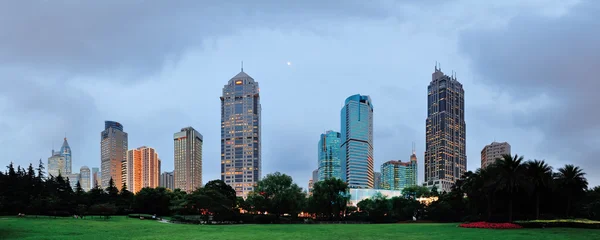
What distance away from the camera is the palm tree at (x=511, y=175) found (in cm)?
5509

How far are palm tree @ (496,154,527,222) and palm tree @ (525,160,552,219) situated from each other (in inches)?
64.9

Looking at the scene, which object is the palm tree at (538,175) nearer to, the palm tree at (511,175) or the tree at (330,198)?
the palm tree at (511,175)

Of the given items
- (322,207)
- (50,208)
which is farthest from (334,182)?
(50,208)

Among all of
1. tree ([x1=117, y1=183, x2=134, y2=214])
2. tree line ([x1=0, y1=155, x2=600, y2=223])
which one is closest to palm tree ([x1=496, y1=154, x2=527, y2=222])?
tree line ([x1=0, y1=155, x2=600, y2=223])

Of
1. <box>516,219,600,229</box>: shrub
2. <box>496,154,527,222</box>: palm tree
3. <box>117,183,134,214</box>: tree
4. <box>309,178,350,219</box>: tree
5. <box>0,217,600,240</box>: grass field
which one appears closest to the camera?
<box>0,217,600,240</box>: grass field

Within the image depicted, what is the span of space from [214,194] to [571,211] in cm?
6093

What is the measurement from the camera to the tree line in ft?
190

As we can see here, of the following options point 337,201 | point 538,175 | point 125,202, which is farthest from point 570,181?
point 125,202

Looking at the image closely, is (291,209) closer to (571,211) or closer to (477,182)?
(477,182)

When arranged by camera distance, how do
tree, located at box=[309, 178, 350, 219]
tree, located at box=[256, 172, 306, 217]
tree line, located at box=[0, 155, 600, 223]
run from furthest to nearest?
tree, located at box=[309, 178, 350, 219] → tree, located at box=[256, 172, 306, 217] → tree line, located at box=[0, 155, 600, 223]

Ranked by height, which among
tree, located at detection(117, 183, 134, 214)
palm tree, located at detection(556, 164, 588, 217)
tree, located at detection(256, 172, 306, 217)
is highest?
palm tree, located at detection(556, 164, 588, 217)

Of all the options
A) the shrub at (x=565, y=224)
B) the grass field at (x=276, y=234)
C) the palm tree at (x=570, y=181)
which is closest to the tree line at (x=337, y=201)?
the palm tree at (x=570, y=181)

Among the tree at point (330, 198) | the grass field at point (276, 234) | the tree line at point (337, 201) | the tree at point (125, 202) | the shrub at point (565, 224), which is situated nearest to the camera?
the grass field at point (276, 234)

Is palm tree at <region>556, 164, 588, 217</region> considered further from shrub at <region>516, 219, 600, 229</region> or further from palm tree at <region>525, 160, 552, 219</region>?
shrub at <region>516, 219, 600, 229</region>
